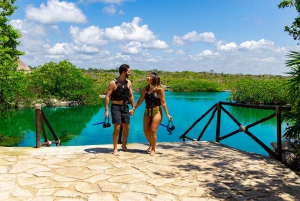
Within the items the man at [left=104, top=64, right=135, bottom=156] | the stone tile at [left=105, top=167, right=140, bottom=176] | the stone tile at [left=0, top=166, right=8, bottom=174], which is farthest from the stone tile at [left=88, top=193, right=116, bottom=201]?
the man at [left=104, top=64, right=135, bottom=156]

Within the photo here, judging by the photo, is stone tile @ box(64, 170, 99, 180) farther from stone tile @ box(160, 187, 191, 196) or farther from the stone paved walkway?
stone tile @ box(160, 187, 191, 196)

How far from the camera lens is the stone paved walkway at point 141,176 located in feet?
12.0

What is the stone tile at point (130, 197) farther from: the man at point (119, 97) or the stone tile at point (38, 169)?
the man at point (119, 97)

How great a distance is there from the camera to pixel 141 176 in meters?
4.33

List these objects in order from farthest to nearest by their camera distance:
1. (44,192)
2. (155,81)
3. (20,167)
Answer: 1. (155,81)
2. (20,167)
3. (44,192)

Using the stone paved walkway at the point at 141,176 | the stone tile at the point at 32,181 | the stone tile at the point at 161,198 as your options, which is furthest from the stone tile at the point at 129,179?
the stone tile at the point at 32,181

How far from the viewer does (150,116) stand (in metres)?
5.56

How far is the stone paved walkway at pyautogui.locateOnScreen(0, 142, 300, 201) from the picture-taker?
366cm

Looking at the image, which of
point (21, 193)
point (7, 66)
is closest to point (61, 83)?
→ point (7, 66)

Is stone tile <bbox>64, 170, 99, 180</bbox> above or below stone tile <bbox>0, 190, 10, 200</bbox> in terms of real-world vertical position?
above

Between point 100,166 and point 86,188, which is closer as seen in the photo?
point 86,188

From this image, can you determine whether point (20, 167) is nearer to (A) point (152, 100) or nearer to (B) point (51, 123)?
(A) point (152, 100)

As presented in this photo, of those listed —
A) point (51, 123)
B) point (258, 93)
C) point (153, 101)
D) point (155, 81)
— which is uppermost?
→ point (155, 81)

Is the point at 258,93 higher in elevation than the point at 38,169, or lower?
higher
